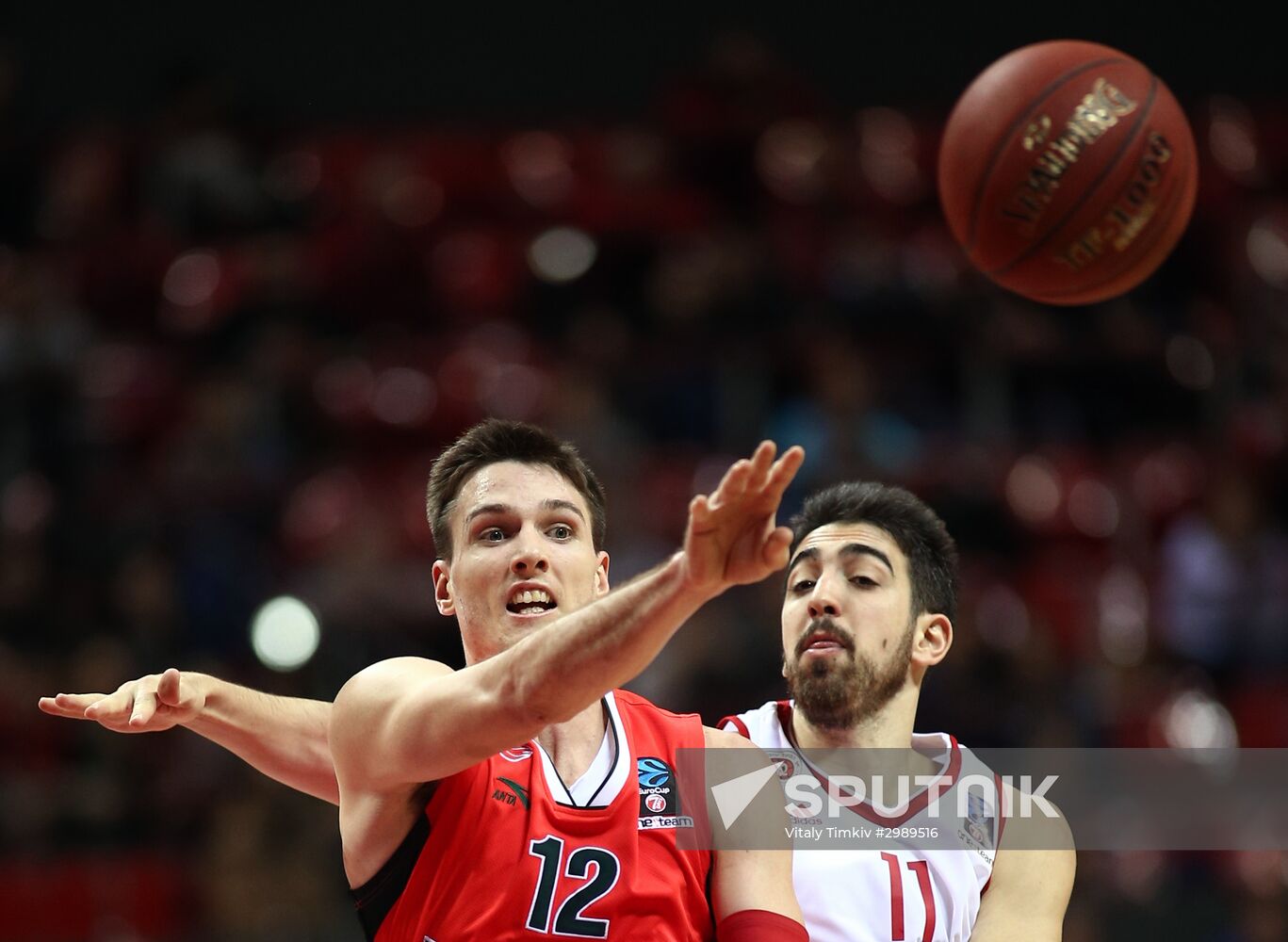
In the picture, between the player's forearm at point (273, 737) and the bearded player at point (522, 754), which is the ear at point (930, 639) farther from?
the player's forearm at point (273, 737)

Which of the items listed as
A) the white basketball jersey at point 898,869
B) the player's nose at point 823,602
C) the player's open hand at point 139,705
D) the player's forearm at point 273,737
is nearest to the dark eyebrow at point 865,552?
the player's nose at point 823,602

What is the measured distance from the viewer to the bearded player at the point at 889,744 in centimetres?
408

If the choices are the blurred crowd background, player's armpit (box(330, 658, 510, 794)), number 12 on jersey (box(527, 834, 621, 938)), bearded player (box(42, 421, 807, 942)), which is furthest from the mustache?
the blurred crowd background

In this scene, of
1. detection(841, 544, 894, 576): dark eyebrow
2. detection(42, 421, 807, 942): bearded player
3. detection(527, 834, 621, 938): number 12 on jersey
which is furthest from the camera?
detection(841, 544, 894, 576): dark eyebrow

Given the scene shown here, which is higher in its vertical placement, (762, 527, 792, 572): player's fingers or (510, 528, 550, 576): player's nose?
(510, 528, 550, 576): player's nose

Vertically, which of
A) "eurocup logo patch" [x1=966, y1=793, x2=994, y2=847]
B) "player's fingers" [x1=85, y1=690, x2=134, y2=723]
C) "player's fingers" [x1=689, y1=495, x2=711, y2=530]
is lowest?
"eurocup logo patch" [x1=966, y1=793, x2=994, y2=847]

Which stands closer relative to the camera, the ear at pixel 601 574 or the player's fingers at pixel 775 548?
the player's fingers at pixel 775 548

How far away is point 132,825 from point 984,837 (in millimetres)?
4808

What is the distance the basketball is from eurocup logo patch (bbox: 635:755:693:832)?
210 centimetres

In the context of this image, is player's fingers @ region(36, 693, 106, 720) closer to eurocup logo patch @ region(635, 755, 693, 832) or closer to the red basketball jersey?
the red basketball jersey

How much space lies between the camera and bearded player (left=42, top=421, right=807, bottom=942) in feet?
10.1

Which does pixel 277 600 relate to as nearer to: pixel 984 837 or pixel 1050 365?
pixel 1050 365

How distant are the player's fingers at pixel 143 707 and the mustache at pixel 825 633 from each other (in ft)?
5.16

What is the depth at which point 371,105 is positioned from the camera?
43.3 feet
